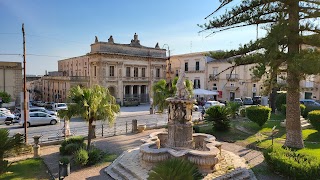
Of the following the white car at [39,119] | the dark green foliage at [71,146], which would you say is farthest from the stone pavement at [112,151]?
the white car at [39,119]

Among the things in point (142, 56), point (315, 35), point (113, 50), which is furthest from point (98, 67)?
Answer: point (315, 35)

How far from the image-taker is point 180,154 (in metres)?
10.1

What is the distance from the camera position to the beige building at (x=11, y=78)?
1384 inches

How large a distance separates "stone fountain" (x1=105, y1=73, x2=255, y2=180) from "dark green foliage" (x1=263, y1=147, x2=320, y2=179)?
3.60 ft

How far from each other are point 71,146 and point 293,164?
32.8ft

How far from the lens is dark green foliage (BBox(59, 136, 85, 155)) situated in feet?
43.1

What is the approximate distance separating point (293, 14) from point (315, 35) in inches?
57.4

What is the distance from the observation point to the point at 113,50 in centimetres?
3997

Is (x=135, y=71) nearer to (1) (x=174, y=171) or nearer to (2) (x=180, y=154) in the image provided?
(2) (x=180, y=154)

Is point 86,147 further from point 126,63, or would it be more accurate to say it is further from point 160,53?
point 160,53

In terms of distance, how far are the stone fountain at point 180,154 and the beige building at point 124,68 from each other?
1092 inches

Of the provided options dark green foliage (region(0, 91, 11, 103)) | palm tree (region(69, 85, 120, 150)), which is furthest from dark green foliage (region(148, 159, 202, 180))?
dark green foliage (region(0, 91, 11, 103))

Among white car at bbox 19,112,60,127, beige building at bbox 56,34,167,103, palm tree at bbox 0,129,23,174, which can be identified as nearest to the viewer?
palm tree at bbox 0,129,23,174

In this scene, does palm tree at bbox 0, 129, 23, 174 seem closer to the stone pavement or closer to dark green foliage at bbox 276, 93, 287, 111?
the stone pavement
